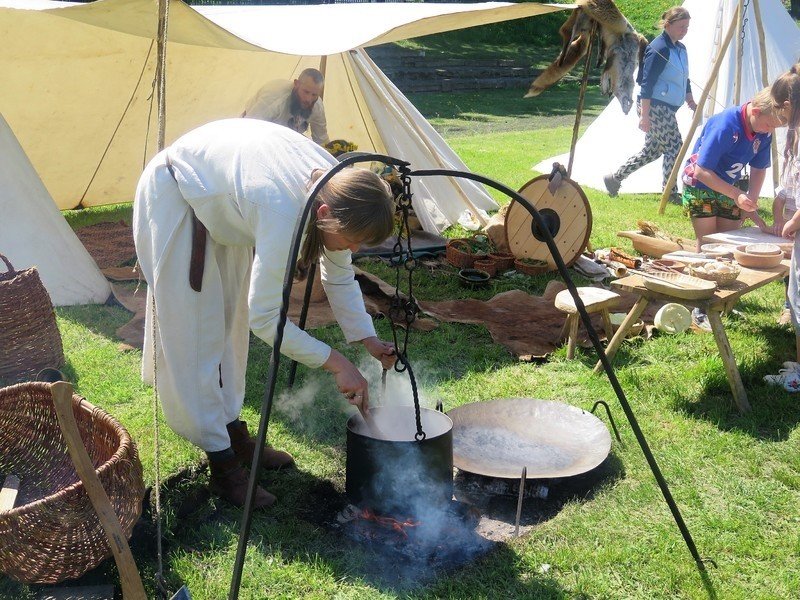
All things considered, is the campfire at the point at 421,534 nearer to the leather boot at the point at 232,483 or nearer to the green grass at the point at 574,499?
the green grass at the point at 574,499

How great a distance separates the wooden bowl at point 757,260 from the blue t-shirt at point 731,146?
36.5 inches

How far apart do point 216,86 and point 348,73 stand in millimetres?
1217

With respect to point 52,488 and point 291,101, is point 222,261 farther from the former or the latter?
point 291,101

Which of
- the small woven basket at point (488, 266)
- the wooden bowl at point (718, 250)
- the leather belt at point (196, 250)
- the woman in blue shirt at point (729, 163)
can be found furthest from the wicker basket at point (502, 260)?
the leather belt at point (196, 250)

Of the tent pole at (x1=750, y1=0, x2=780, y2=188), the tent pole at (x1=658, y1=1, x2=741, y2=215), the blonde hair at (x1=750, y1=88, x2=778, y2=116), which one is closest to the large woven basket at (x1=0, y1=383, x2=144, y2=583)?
the blonde hair at (x1=750, y1=88, x2=778, y2=116)

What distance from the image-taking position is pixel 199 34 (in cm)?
446

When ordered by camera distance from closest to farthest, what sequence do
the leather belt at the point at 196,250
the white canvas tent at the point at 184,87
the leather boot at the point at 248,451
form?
the leather belt at the point at 196,250 < the leather boot at the point at 248,451 < the white canvas tent at the point at 184,87

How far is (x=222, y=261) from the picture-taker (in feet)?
8.88

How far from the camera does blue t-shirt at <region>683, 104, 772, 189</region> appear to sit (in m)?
4.81

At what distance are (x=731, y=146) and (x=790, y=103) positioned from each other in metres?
0.90

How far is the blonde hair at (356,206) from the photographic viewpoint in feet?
7.03

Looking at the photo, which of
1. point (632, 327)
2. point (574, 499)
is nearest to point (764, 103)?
point (632, 327)

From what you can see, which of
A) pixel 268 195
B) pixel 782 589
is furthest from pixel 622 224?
pixel 268 195

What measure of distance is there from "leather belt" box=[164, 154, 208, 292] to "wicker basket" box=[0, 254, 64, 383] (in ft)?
5.66
